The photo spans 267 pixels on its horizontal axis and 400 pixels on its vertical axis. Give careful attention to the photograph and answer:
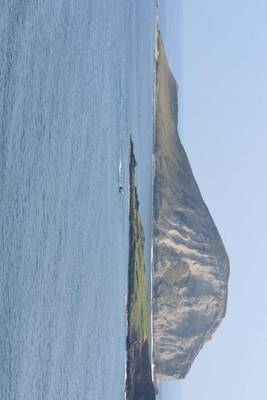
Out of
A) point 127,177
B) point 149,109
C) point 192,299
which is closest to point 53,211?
point 127,177

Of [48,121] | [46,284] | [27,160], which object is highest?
[48,121]

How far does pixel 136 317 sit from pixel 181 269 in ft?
30.7

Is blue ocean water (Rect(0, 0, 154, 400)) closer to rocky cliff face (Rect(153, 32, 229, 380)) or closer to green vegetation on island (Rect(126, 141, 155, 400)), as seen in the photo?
green vegetation on island (Rect(126, 141, 155, 400))

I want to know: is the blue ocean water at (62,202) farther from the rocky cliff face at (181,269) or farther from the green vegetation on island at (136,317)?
the rocky cliff face at (181,269)

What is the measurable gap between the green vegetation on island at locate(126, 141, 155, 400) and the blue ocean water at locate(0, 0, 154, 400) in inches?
60.4

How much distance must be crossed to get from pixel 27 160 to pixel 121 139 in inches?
677

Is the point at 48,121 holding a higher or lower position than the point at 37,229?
higher

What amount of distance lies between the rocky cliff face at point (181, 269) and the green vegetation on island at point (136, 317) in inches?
239

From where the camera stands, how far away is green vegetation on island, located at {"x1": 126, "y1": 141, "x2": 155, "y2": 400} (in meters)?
31.8

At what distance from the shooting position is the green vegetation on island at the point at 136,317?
31812 millimetres

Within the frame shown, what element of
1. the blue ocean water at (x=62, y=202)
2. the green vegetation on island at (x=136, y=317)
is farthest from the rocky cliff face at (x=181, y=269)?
the blue ocean water at (x=62, y=202)

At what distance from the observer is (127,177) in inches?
1287

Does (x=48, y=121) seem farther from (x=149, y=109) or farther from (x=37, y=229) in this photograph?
(x=149, y=109)

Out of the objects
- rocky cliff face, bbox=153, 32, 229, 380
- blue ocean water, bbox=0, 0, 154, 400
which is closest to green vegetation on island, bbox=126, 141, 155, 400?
blue ocean water, bbox=0, 0, 154, 400
